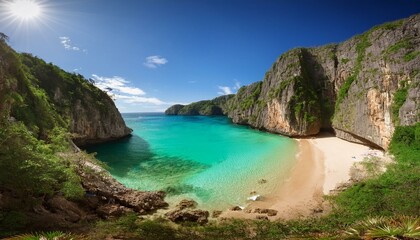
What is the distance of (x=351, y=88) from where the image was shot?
36094mm

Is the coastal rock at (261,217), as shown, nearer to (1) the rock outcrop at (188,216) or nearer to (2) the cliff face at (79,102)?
(1) the rock outcrop at (188,216)

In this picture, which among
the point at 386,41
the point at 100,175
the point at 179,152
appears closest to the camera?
the point at 100,175

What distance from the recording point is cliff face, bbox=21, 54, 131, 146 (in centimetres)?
→ 3475

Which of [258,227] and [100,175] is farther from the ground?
[100,175]

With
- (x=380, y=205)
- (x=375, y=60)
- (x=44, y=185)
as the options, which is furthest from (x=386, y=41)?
(x=44, y=185)

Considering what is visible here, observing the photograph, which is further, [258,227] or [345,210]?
[345,210]

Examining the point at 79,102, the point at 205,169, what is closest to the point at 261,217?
the point at 205,169

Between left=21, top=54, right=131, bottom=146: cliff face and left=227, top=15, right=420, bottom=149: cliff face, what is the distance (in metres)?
34.8

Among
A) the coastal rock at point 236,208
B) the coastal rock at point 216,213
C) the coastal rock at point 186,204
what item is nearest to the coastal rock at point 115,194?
the coastal rock at point 186,204

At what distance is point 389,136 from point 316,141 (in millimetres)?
13240

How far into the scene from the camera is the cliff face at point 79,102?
3475cm

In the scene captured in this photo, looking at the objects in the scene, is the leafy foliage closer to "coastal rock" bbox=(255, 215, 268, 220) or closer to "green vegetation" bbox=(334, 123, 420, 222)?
"coastal rock" bbox=(255, 215, 268, 220)

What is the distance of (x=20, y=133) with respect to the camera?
10594 mm

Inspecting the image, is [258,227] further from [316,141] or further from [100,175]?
[316,141]
